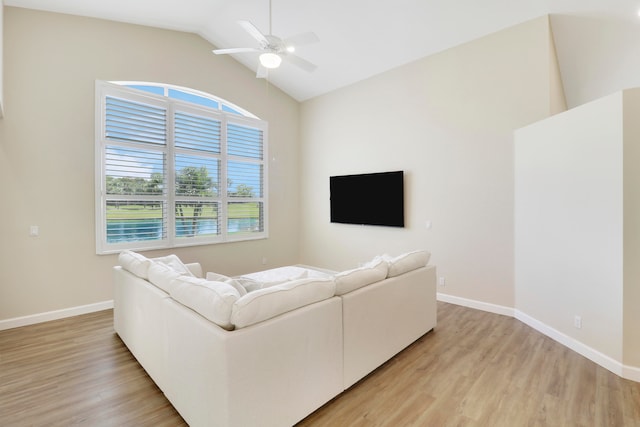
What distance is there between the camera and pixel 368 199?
207 inches

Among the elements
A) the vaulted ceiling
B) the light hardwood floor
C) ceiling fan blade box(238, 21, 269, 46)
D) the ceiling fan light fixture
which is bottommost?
the light hardwood floor

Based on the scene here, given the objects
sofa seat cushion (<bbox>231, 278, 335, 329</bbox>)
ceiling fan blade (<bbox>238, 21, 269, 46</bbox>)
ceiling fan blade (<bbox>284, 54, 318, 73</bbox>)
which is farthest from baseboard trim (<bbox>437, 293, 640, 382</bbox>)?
ceiling fan blade (<bbox>238, 21, 269, 46</bbox>)

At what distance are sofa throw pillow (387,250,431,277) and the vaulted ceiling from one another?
3.00 metres

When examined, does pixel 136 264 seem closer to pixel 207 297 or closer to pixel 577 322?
pixel 207 297

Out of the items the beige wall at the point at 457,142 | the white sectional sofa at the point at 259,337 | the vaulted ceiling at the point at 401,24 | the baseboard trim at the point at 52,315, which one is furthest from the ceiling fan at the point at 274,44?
the baseboard trim at the point at 52,315

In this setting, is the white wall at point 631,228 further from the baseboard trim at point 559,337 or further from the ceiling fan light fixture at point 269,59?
the ceiling fan light fixture at point 269,59

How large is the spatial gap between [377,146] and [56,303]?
16.8ft

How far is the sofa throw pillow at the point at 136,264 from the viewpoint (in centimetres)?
265

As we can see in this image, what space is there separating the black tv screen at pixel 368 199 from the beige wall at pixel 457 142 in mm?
155

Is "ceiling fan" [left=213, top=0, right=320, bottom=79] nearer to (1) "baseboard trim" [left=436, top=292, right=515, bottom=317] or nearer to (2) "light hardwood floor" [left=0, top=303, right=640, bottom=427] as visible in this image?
(2) "light hardwood floor" [left=0, top=303, right=640, bottom=427]

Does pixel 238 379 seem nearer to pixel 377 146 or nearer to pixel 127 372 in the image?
pixel 127 372

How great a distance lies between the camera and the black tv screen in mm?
4875

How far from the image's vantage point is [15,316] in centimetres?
354

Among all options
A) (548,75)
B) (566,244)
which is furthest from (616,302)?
(548,75)
